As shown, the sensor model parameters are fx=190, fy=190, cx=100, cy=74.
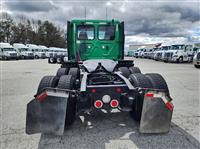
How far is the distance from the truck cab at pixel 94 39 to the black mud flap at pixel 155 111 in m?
3.63

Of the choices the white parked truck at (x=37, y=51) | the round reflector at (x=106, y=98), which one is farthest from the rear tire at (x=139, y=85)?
the white parked truck at (x=37, y=51)

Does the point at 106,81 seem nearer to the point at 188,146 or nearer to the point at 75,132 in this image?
the point at 75,132

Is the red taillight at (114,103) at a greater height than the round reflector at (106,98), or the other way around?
the round reflector at (106,98)

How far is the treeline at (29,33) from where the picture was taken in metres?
52.9

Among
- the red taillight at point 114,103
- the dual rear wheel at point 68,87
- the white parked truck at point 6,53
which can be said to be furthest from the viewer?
the white parked truck at point 6,53

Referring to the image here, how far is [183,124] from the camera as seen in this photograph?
4.00 meters

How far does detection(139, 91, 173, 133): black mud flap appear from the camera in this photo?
3209 mm

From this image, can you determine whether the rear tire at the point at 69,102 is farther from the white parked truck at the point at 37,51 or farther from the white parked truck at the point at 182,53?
the white parked truck at the point at 37,51

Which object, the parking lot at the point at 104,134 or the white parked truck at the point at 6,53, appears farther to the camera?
the white parked truck at the point at 6,53

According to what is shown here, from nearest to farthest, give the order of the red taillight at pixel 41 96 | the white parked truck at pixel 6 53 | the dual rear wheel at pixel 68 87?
the red taillight at pixel 41 96 < the dual rear wheel at pixel 68 87 < the white parked truck at pixel 6 53

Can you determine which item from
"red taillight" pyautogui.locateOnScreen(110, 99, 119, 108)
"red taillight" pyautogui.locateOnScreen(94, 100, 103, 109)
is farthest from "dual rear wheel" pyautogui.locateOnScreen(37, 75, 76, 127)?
"red taillight" pyautogui.locateOnScreen(110, 99, 119, 108)

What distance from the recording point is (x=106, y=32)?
651 centimetres

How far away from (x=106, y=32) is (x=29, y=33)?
190 feet

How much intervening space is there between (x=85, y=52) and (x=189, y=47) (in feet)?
69.6
